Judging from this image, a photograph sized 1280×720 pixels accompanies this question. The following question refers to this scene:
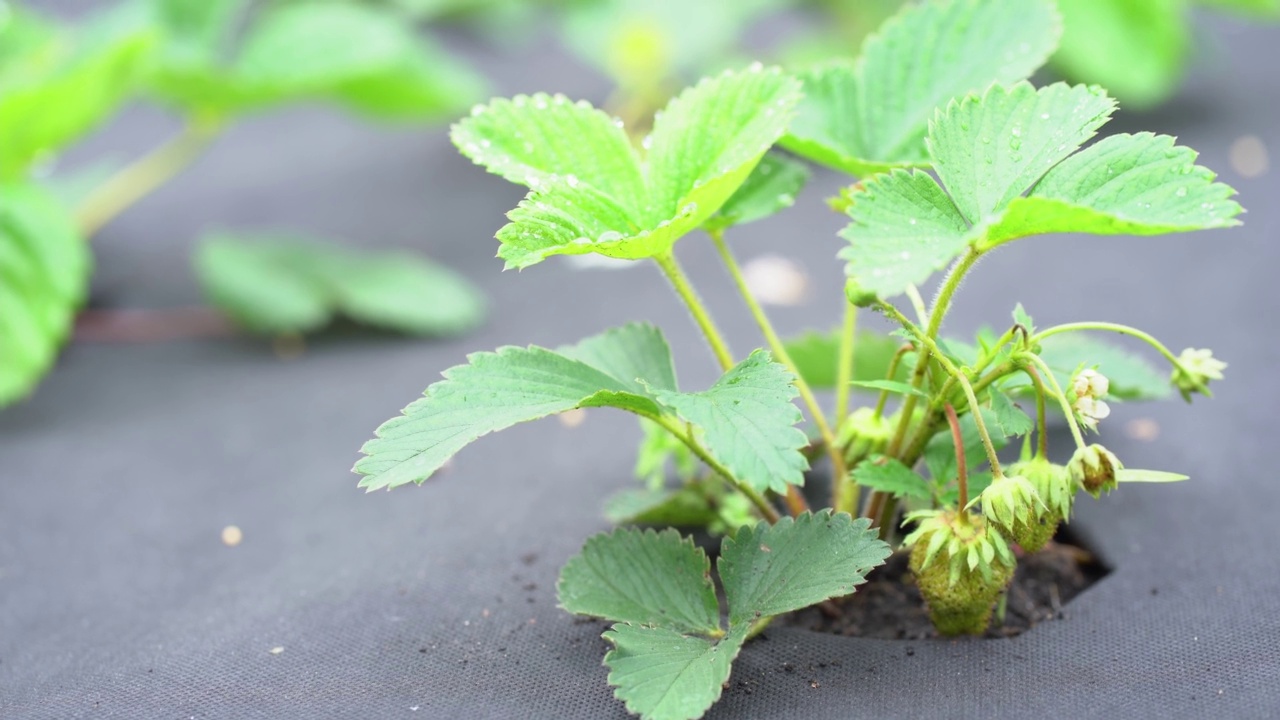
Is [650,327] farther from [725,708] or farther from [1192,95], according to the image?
[1192,95]

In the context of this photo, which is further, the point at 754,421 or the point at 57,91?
the point at 57,91

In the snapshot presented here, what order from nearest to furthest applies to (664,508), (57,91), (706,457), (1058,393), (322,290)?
(1058,393)
(706,457)
(664,508)
(57,91)
(322,290)

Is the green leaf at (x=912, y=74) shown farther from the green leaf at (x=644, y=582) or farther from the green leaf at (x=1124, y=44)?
the green leaf at (x=1124, y=44)


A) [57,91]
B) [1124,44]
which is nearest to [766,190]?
[57,91]

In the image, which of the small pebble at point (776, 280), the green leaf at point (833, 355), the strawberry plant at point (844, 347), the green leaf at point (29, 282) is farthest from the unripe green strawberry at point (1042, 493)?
the green leaf at point (29, 282)

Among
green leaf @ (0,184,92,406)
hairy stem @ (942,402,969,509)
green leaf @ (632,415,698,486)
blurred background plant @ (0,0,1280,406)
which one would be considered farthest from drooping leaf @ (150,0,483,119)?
hairy stem @ (942,402,969,509)

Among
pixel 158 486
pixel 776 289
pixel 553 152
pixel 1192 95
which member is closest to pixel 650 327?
pixel 553 152

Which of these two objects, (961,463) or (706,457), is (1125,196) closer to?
(961,463)
